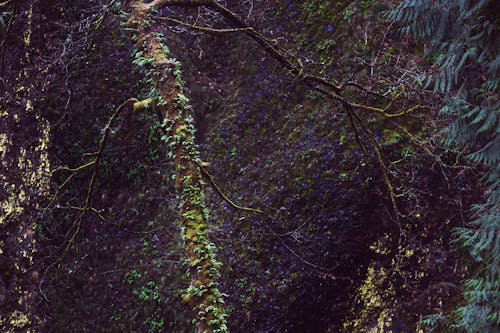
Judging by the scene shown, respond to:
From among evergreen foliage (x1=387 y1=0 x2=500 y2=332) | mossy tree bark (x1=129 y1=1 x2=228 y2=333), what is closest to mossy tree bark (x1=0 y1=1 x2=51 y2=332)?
mossy tree bark (x1=129 y1=1 x2=228 y2=333)

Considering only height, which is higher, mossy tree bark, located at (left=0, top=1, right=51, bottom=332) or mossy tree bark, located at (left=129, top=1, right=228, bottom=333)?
mossy tree bark, located at (left=129, top=1, right=228, bottom=333)

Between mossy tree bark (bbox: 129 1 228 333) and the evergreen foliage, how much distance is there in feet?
6.88

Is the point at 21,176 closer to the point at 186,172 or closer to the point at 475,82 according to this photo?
the point at 186,172

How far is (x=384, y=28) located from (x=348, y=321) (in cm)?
393

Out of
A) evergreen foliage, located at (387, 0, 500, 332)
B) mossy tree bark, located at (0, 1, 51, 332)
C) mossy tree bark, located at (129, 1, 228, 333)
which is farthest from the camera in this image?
mossy tree bark, located at (0, 1, 51, 332)

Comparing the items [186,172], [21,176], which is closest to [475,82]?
[186,172]

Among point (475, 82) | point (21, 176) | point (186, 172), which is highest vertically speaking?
point (475, 82)

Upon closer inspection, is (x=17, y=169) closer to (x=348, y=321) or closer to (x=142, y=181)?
(x=142, y=181)

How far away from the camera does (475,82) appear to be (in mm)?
4020

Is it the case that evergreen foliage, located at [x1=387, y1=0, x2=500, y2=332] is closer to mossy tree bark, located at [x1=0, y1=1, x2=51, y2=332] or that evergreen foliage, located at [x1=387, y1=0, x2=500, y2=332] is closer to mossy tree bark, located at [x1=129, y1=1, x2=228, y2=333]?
mossy tree bark, located at [x1=129, y1=1, x2=228, y2=333]

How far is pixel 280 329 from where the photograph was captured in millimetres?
6199

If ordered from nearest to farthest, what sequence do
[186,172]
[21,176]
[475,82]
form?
[186,172], [475,82], [21,176]

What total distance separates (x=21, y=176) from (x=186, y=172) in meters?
6.36

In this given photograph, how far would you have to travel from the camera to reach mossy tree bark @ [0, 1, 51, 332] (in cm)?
803
